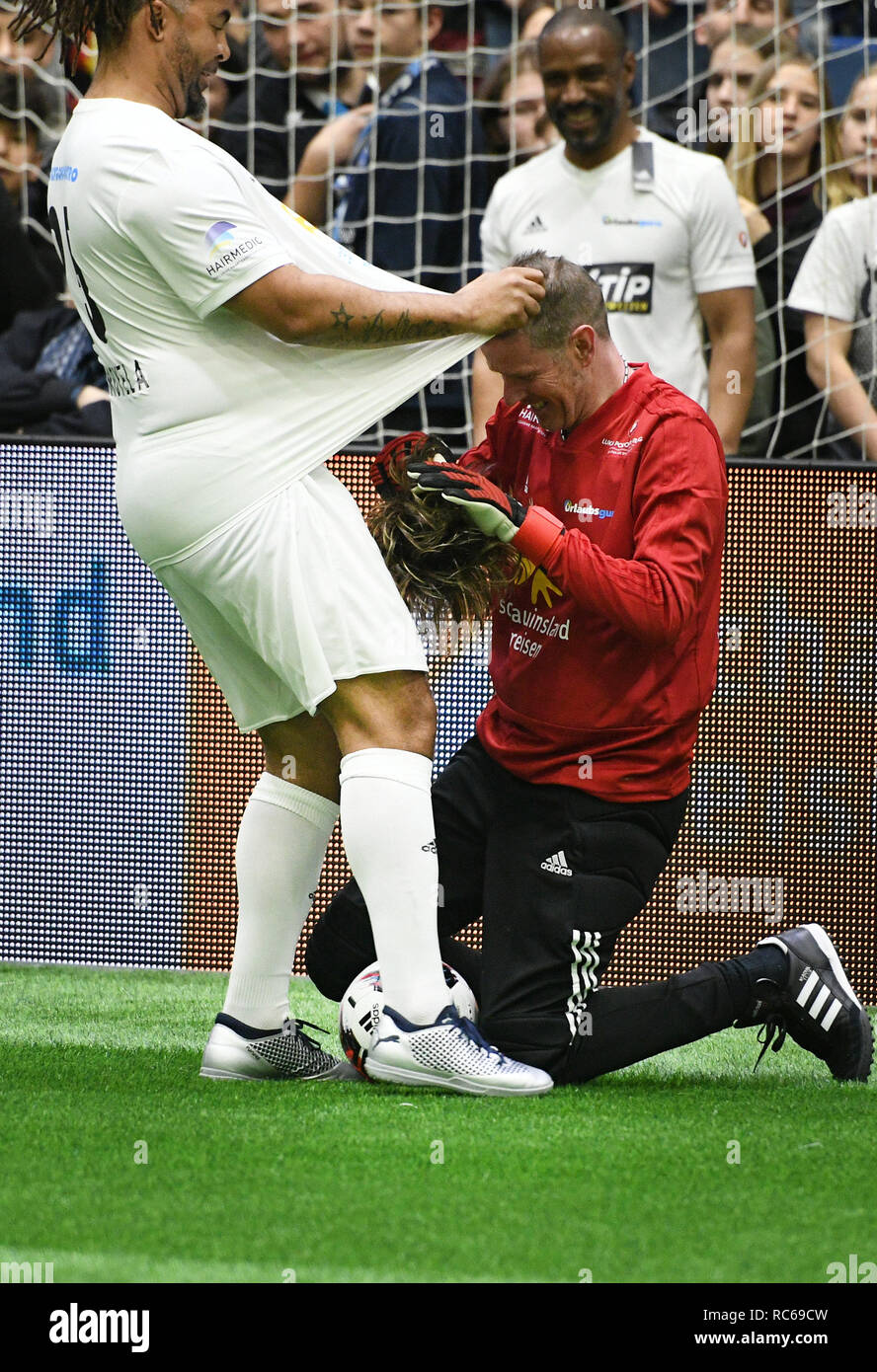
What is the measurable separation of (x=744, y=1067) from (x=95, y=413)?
9.67 ft

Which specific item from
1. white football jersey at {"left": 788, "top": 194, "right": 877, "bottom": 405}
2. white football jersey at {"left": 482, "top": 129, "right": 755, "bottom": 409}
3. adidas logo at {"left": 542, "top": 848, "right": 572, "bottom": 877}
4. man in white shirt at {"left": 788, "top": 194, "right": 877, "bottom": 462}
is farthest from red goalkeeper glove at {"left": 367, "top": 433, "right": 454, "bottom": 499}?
white football jersey at {"left": 788, "top": 194, "right": 877, "bottom": 405}

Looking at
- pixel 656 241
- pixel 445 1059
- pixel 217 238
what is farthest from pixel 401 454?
pixel 656 241

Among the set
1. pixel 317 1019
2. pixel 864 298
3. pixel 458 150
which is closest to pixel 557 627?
pixel 317 1019

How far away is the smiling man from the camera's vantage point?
128 inches

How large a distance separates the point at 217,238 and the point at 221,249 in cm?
2

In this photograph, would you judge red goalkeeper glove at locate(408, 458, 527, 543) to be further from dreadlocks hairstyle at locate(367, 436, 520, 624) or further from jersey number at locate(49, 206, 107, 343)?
jersey number at locate(49, 206, 107, 343)

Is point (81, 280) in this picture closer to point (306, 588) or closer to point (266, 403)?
point (266, 403)

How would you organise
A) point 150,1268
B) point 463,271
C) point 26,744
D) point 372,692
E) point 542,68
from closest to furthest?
point 150,1268 → point 372,692 → point 26,744 → point 542,68 → point 463,271

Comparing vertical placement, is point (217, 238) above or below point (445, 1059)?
above

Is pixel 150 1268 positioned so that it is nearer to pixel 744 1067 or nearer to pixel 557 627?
pixel 557 627

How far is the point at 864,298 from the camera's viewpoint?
5574 millimetres

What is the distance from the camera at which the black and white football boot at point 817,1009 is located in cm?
340

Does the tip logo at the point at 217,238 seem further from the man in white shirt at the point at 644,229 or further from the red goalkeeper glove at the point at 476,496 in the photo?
the man in white shirt at the point at 644,229

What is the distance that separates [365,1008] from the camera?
3275 millimetres
